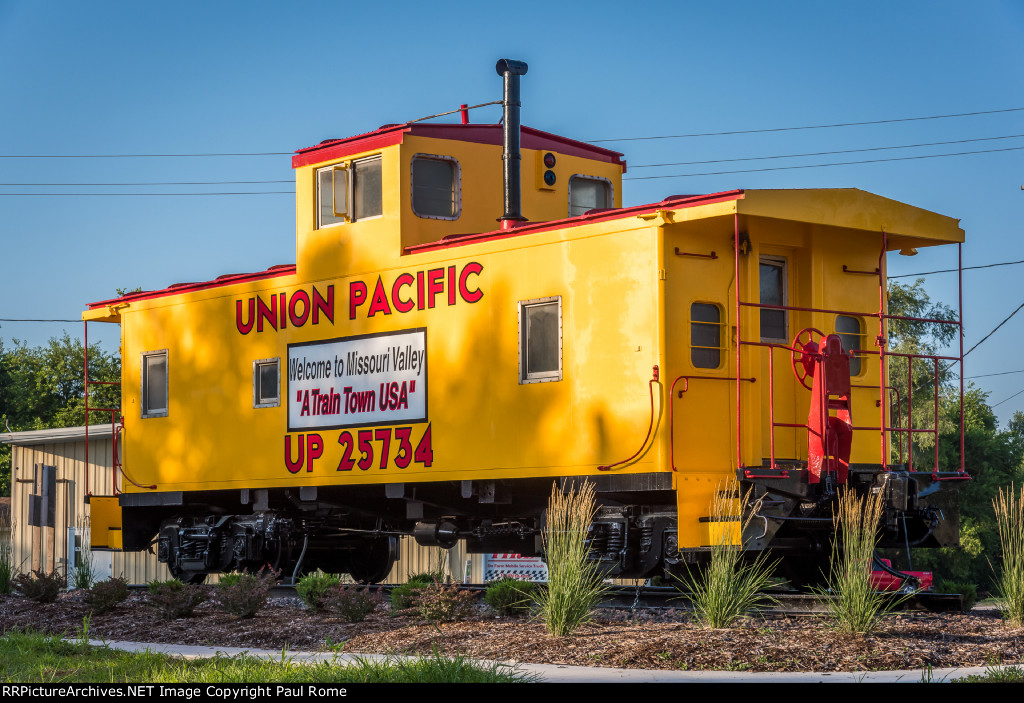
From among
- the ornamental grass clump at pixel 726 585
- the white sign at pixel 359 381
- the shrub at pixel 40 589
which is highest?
the white sign at pixel 359 381

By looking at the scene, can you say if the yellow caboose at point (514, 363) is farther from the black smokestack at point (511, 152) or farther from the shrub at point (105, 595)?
the shrub at point (105, 595)

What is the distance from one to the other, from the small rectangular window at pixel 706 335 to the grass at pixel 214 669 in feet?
13.7

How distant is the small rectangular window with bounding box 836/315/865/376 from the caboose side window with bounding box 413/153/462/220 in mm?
4531

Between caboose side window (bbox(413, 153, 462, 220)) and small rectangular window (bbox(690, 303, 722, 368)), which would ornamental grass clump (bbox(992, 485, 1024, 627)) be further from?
caboose side window (bbox(413, 153, 462, 220))

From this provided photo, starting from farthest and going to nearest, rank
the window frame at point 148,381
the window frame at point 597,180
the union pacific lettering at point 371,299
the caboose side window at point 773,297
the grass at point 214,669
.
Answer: the window frame at point 148,381 < the window frame at point 597,180 < the union pacific lettering at point 371,299 < the caboose side window at point 773,297 < the grass at point 214,669

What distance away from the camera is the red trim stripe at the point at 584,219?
37.3ft

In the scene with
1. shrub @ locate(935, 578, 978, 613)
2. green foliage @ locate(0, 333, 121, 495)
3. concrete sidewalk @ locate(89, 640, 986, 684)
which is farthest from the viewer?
green foliage @ locate(0, 333, 121, 495)

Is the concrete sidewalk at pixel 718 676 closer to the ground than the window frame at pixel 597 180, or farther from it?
closer to the ground

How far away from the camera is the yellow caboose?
1174cm

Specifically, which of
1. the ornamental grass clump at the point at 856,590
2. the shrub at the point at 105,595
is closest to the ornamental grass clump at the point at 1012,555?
the ornamental grass clump at the point at 856,590

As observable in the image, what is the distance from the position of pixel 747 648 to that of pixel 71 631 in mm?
7602

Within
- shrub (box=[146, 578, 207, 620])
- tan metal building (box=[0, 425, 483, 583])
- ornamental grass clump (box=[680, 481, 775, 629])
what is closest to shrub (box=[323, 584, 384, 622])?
shrub (box=[146, 578, 207, 620])

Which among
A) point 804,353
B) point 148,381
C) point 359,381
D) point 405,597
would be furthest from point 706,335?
point 148,381

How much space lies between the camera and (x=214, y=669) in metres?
8.82
